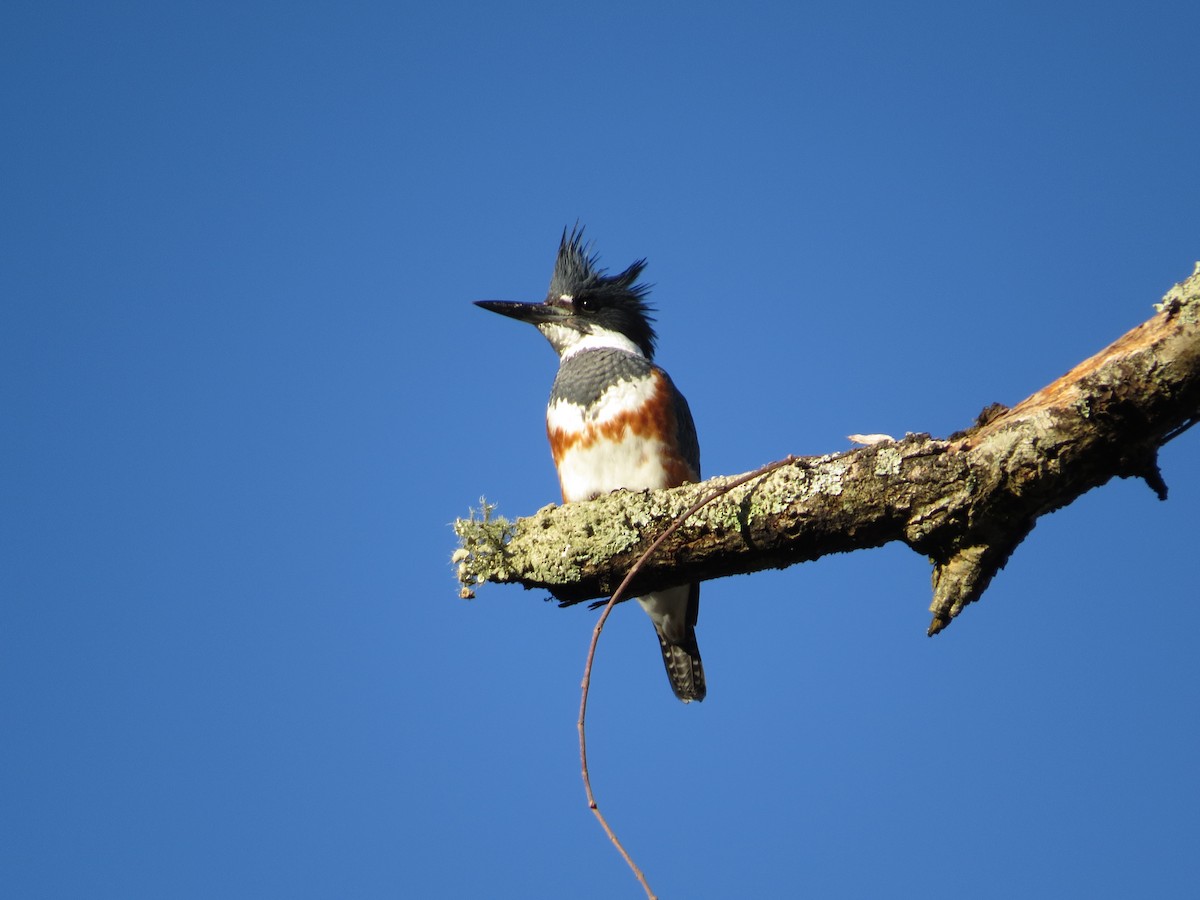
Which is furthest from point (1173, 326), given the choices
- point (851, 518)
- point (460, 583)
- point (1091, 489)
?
point (460, 583)

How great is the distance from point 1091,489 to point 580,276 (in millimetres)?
3701

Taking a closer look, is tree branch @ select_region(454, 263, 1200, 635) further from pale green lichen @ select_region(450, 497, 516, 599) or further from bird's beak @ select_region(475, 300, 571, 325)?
bird's beak @ select_region(475, 300, 571, 325)

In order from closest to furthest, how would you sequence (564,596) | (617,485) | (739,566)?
(739,566) < (564,596) < (617,485)

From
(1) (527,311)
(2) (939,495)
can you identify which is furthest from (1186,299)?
(1) (527,311)

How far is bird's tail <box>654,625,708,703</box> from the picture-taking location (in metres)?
5.41

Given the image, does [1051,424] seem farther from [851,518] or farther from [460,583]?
[460,583]

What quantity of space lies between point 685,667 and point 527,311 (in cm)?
218

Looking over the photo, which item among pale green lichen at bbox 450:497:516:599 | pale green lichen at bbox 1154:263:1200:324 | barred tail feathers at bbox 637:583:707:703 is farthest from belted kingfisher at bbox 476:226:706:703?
pale green lichen at bbox 1154:263:1200:324

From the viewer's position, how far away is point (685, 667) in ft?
18.0

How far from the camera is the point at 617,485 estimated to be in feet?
16.6

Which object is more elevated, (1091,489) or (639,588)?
(639,588)

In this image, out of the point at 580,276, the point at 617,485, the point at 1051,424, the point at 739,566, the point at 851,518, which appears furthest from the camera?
the point at 580,276

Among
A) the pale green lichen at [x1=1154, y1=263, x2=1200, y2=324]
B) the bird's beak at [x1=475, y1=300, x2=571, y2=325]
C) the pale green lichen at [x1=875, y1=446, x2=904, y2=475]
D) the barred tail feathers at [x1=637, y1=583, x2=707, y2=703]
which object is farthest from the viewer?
the bird's beak at [x1=475, y1=300, x2=571, y2=325]

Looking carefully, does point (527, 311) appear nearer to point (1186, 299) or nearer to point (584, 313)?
point (584, 313)
